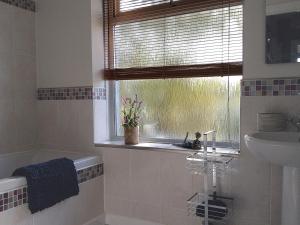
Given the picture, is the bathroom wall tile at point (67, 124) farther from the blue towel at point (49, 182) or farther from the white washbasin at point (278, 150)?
the white washbasin at point (278, 150)

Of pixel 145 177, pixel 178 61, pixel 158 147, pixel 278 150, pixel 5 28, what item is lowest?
pixel 145 177

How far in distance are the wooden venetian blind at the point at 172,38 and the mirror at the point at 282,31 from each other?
24cm

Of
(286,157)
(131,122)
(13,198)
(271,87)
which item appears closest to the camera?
(286,157)

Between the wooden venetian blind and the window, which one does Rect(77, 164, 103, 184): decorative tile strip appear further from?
the wooden venetian blind

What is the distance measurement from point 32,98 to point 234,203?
1997 mm

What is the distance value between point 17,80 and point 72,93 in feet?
1.70

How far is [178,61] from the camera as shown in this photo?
89.7 inches

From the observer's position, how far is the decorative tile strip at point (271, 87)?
176 cm

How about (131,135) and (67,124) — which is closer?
(131,135)

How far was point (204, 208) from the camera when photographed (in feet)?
6.21

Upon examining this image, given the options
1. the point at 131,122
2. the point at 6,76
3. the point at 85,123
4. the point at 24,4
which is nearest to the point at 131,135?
the point at 131,122

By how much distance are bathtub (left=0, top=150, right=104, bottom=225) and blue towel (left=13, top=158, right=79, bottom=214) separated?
5cm

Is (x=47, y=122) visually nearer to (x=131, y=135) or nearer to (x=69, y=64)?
(x=69, y=64)

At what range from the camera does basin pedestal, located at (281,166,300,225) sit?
1544mm
